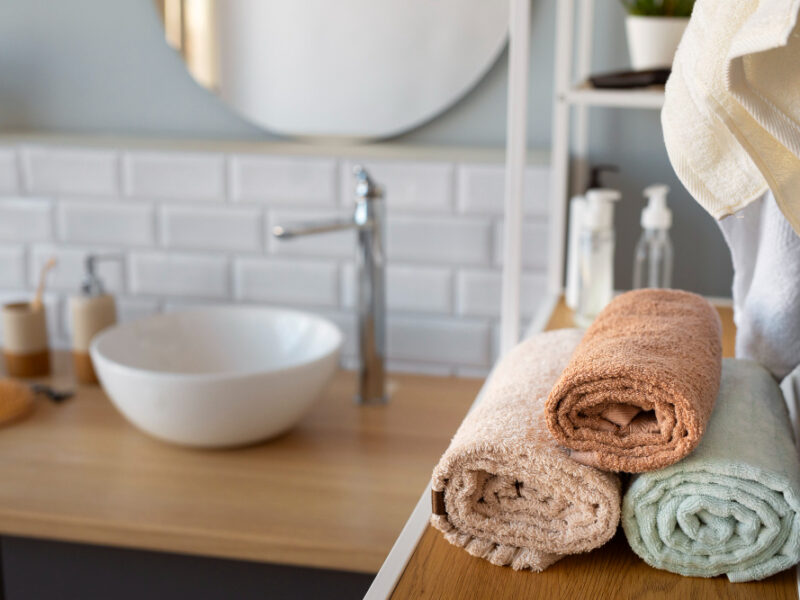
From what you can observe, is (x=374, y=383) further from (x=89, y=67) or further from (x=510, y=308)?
(x=89, y=67)

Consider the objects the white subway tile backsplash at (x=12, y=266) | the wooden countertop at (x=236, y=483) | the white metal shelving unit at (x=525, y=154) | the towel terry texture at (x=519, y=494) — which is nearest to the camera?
the towel terry texture at (x=519, y=494)

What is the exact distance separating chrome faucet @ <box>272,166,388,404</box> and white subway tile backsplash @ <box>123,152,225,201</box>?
9.1 inches

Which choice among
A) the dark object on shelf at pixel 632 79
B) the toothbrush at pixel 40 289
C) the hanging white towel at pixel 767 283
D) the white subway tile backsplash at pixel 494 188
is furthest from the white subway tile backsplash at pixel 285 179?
the hanging white towel at pixel 767 283

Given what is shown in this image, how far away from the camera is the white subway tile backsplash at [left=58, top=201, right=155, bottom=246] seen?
1.63 meters

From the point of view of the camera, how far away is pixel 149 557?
137 centimetres

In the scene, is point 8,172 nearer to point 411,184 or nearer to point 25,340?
point 25,340

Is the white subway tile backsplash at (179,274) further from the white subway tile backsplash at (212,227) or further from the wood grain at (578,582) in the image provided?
the wood grain at (578,582)

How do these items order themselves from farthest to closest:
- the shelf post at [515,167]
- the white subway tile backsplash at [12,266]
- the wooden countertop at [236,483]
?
1. the white subway tile backsplash at [12,266]
2. the wooden countertop at [236,483]
3. the shelf post at [515,167]

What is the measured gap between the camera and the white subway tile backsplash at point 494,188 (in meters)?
1.45

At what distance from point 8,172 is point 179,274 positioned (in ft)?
1.18

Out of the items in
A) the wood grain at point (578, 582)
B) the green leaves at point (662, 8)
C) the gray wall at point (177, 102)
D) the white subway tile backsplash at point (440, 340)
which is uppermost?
the green leaves at point (662, 8)

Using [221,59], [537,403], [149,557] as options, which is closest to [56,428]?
[149,557]

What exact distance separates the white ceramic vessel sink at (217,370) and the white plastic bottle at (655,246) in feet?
1.41

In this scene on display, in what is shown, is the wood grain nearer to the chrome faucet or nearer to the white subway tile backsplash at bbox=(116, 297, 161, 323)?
the chrome faucet
